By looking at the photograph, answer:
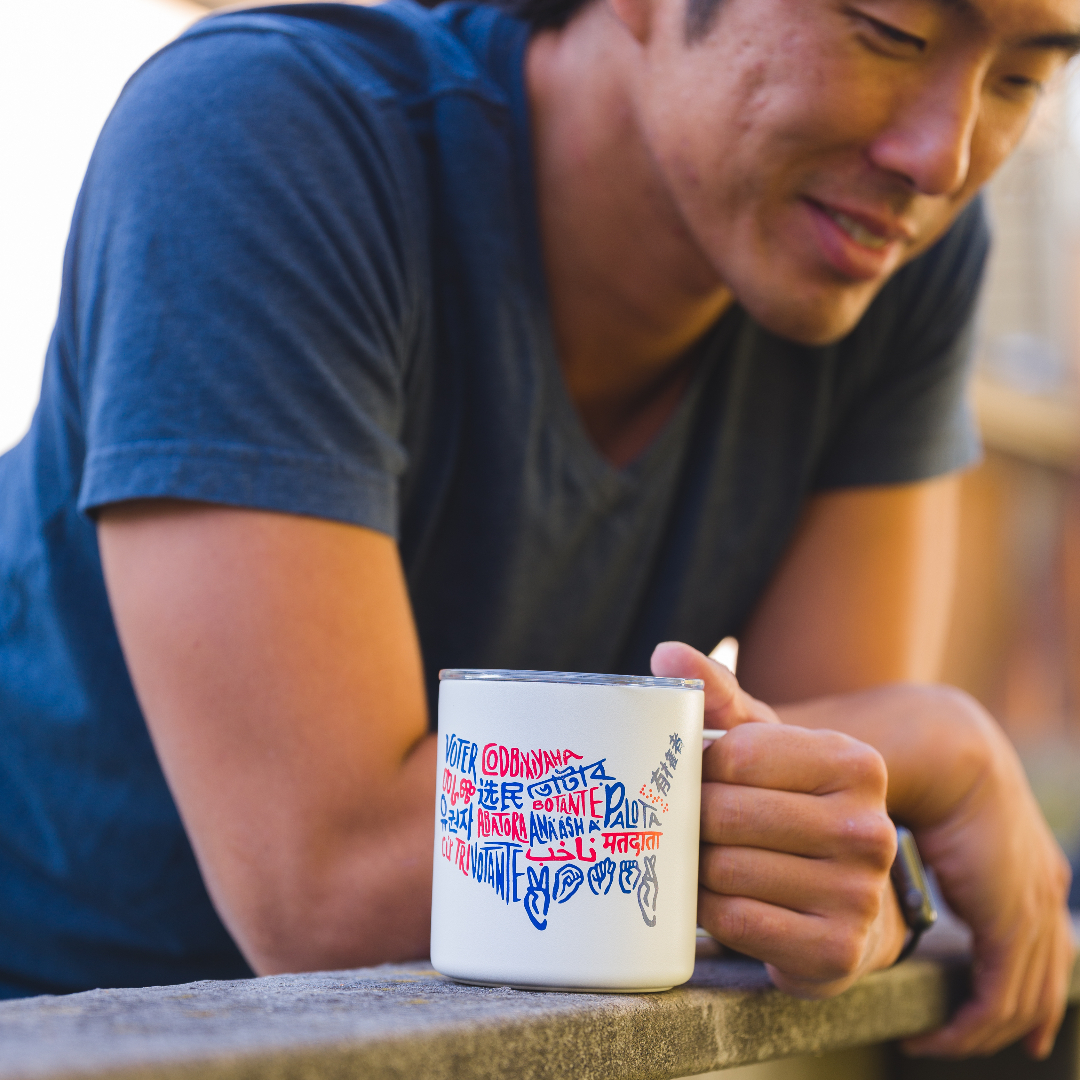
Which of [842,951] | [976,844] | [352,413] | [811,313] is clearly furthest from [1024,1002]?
[352,413]

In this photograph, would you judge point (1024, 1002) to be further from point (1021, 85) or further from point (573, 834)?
point (1021, 85)

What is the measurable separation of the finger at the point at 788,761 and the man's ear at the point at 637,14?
678 millimetres

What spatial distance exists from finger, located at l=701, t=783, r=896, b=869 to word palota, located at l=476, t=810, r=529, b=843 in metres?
0.12

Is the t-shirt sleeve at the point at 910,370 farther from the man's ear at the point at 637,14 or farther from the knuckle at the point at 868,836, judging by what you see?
the knuckle at the point at 868,836

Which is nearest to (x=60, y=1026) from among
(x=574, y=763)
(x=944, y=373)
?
(x=574, y=763)

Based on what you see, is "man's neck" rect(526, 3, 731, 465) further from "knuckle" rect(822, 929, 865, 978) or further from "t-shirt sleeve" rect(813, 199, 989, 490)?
"knuckle" rect(822, 929, 865, 978)

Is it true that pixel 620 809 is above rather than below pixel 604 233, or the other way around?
below

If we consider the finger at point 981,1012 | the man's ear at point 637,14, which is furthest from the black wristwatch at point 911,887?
the man's ear at point 637,14

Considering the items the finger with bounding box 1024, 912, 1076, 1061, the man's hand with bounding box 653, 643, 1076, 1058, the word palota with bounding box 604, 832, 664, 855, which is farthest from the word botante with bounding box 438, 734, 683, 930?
the finger with bounding box 1024, 912, 1076, 1061

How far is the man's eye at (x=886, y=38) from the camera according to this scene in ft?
2.99

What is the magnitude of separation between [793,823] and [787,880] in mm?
32

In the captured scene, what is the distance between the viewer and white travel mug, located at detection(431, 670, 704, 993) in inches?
24.0

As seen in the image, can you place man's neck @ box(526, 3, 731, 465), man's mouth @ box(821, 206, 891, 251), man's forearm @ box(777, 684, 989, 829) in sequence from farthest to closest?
1. man's neck @ box(526, 3, 731, 465)
2. man's mouth @ box(821, 206, 891, 251)
3. man's forearm @ box(777, 684, 989, 829)

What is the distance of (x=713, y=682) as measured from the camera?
69 cm
